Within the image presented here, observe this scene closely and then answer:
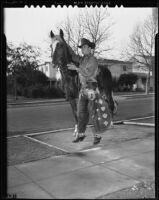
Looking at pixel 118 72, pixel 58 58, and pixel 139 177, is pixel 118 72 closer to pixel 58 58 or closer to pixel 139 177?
pixel 58 58

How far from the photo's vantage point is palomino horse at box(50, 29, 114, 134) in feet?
16.2

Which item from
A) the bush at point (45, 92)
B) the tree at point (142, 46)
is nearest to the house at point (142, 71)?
the tree at point (142, 46)

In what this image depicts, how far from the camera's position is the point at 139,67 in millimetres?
5609

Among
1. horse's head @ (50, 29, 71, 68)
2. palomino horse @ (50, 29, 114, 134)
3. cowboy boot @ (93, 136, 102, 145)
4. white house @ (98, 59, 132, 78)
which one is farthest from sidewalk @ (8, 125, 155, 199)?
horse's head @ (50, 29, 71, 68)

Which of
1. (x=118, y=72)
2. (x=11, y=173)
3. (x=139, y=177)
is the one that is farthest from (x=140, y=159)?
(x=11, y=173)

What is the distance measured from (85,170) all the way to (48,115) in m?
3.23

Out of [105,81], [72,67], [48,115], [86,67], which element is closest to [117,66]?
[105,81]

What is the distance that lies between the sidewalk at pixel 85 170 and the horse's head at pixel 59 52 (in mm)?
1474

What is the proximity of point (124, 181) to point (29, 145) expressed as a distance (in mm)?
3364

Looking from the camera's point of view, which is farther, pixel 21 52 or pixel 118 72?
pixel 118 72

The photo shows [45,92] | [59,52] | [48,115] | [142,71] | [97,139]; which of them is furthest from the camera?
[48,115]

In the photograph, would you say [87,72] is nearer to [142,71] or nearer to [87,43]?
[87,43]

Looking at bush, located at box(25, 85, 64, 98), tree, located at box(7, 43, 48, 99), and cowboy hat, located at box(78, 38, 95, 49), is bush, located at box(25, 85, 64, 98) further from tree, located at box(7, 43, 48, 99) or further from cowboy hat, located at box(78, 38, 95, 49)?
cowboy hat, located at box(78, 38, 95, 49)

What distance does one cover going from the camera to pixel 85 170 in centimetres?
518
